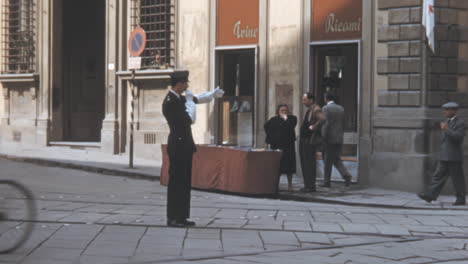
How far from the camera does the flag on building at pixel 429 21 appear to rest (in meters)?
13.1

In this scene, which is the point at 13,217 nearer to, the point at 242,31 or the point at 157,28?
the point at 242,31

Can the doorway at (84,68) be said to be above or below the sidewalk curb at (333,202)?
above

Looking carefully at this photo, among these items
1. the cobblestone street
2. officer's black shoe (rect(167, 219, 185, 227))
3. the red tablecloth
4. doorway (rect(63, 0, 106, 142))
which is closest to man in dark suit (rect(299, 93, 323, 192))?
the red tablecloth

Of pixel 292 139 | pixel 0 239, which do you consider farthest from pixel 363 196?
pixel 0 239

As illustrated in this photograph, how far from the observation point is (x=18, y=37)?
2175 cm

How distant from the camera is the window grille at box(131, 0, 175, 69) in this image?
18094 millimetres

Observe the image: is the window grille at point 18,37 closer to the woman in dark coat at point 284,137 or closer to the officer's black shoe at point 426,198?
the woman in dark coat at point 284,137

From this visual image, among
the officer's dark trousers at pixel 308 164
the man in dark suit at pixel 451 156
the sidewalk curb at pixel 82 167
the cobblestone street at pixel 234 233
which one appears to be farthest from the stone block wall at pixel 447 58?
the sidewalk curb at pixel 82 167

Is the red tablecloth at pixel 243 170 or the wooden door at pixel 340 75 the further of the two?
the wooden door at pixel 340 75

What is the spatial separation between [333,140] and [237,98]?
12.2ft

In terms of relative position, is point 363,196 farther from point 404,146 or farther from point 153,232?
point 153,232

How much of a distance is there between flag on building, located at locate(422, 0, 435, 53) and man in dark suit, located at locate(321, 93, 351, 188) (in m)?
2.06

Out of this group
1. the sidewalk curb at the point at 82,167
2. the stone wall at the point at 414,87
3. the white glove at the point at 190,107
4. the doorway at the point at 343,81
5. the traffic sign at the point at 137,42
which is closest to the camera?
the white glove at the point at 190,107

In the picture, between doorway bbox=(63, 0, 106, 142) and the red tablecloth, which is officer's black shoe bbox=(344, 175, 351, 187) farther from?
doorway bbox=(63, 0, 106, 142)
